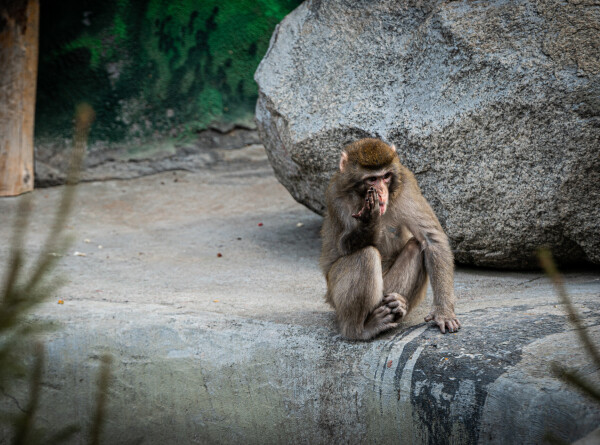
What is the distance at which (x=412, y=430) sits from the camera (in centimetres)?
372

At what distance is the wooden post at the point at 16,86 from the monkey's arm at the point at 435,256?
628 centimetres

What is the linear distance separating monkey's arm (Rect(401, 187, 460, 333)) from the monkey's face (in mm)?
212

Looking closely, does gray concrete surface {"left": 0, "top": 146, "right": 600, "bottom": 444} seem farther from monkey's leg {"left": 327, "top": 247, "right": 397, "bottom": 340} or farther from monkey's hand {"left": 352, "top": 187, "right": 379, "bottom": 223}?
monkey's hand {"left": 352, "top": 187, "right": 379, "bottom": 223}

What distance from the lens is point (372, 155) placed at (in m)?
4.03

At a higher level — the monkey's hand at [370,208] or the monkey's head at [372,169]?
the monkey's head at [372,169]

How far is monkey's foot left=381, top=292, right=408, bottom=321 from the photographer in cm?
405

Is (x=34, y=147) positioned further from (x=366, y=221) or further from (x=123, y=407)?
(x=366, y=221)

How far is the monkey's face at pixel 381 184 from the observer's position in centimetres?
396

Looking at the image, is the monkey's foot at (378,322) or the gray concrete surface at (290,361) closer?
the gray concrete surface at (290,361)

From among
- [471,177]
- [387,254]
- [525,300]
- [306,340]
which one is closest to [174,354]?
[306,340]

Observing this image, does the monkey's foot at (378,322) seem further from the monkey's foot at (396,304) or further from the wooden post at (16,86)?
the wooden post at (16,86)

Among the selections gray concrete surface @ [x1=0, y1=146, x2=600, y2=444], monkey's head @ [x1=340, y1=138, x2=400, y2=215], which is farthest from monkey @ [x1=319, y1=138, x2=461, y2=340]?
gray concrete surface @ [x1=0, y1=146, x2=600, y2=444]

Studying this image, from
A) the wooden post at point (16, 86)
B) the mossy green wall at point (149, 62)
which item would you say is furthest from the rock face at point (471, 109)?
the wooden post at point (16, 86)

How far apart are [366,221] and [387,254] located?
1.53 feet
